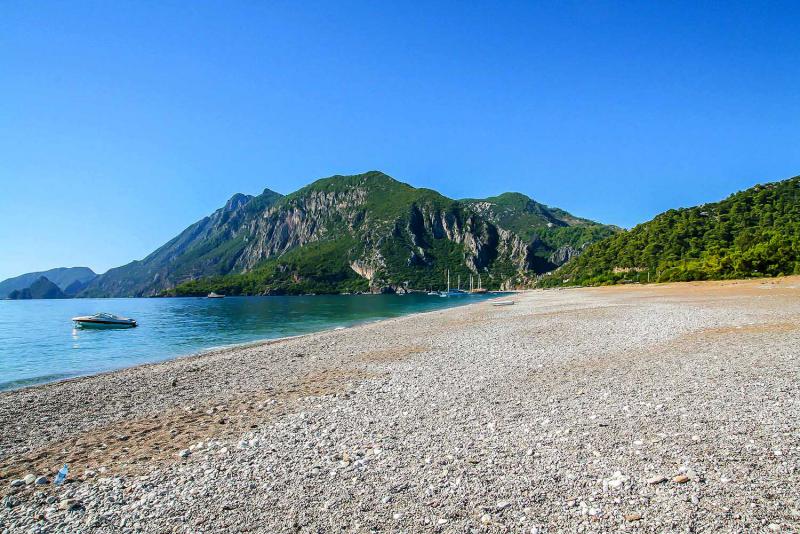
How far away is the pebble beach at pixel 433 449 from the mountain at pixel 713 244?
6871 cm

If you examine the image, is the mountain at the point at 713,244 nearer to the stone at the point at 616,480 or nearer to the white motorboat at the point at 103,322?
the stone at the point at 616,480

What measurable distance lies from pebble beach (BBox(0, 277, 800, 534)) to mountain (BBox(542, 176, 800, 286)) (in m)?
68.7

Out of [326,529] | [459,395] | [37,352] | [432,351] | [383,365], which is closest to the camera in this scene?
[326,529]

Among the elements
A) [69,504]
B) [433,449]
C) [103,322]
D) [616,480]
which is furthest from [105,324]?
[616,480]

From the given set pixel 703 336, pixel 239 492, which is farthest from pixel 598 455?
pixel 703 336

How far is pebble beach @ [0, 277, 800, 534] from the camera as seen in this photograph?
16.9 feet

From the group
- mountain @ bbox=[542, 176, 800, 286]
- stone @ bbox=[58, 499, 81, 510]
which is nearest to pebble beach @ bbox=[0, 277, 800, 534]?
stone @ bbox=[58, 499, 81, 510]

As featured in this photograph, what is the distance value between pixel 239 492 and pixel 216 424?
13.4 feet

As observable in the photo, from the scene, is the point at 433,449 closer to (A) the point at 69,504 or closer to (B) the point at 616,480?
(B) the point at 616,480

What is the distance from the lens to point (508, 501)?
532 cm

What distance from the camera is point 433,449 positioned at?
719 centimetres

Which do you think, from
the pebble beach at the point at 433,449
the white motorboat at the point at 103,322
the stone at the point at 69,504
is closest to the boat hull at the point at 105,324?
the white motorboat at the point at 103,322

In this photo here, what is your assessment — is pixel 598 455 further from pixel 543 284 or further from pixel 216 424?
pixel 543 284

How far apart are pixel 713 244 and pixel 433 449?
112 metres
